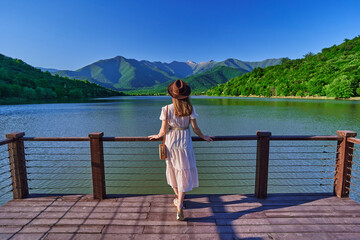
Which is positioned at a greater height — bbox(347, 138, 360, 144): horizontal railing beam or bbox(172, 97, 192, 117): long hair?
bbox(172, 97, 192, 117): long hair

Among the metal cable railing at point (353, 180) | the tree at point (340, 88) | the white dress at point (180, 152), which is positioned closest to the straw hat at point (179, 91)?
the white dress at point (180, 152)

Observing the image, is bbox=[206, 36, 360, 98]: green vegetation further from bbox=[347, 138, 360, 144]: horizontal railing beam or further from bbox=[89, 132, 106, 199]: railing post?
bbox=[89, 132, 106, 199]: railing post

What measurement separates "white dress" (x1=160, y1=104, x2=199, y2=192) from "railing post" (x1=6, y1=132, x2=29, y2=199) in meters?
2.60

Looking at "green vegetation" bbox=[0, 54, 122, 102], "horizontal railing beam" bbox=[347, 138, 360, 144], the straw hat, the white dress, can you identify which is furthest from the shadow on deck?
"green vegetation" bbox=[0, 54, 122, 102]

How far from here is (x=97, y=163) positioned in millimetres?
3301

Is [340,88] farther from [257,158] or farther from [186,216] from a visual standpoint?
[186,216]

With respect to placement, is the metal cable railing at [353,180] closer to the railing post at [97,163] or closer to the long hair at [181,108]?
the long hair at [181,108]

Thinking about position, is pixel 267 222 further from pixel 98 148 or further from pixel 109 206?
pixel 98 148

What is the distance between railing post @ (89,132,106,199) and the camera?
10.7ft

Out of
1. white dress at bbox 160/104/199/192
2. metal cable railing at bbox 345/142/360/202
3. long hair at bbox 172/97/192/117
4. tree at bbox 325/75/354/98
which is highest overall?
tree at bbox 325/75/354/98

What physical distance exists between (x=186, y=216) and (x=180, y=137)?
1.16 meters

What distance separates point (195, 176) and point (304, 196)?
6.92 ft

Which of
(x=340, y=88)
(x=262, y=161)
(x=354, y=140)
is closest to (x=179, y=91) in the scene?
(x=262, y=161)

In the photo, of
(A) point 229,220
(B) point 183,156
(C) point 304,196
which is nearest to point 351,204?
(C) point 304,196
